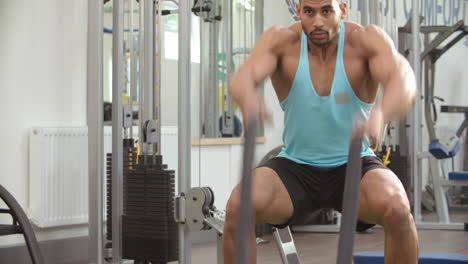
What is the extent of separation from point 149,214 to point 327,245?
4.95ft

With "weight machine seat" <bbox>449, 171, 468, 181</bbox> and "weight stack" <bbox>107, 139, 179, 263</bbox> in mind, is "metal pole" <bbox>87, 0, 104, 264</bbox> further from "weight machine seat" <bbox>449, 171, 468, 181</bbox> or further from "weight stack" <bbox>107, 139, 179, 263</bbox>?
"weight machine seat" <bbox>449, 171, 468, 181</bbox>

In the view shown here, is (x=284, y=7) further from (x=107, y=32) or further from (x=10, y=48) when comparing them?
(x=10, y=48)

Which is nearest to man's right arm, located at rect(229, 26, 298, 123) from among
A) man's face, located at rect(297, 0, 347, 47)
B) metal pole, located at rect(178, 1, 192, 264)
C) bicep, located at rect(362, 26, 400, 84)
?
man's face, located at rect(297, 0, 347, 47)

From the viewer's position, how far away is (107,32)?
4.36 m

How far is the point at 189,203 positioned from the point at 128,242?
49 centimetres

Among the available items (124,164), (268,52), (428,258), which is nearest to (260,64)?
(268,52)

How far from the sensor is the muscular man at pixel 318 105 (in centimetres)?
204

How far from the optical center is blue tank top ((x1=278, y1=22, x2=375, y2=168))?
2.14 meters

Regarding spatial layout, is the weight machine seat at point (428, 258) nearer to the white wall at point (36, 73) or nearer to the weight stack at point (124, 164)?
the weight stack at point (124, 164)

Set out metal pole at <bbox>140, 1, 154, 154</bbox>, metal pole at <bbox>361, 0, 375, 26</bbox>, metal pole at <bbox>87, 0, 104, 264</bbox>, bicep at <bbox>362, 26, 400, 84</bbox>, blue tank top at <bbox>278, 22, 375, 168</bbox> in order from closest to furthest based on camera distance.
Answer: bicep at <bbox>362, 26, 400, 84</bbox> → blue tank top at <bbox>278, 22, 375, 168</bbox> → metal pole at <bbox>140, 1, 154, 154</bbox> → metal pole at <bbox>87, 0, 104, 264</bbox> → metal pole at <bbox>361, 0, 375, 26</bbox>

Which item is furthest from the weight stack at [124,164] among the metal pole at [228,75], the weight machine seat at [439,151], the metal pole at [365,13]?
the weight machine seat at [439,151]

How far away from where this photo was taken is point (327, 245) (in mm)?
4305

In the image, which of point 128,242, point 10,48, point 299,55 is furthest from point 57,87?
point 299,55

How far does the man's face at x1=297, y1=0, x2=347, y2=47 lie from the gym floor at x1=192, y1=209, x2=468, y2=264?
139 centimetres
